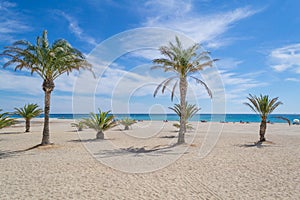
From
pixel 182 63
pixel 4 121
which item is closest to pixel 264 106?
→ pixel 182 63

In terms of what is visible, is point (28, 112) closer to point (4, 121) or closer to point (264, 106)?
point (4, 121)

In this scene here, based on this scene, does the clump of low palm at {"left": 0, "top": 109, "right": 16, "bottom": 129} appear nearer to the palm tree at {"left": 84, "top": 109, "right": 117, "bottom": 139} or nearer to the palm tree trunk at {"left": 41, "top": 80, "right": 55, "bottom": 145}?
the palm tree trunk at {"left": 41, "top": 80, "right": 55, "bottom": 145}

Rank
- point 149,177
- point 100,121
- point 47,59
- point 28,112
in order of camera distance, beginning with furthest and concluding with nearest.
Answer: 1. point 28,112
2. point 100,121
3. point 47,59
4. point 149,177

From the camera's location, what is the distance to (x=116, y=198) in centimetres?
489

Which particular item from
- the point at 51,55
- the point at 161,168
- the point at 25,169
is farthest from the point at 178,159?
the point at 51,55

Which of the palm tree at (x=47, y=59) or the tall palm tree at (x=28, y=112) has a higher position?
the palm tree at (x=47, y=59)

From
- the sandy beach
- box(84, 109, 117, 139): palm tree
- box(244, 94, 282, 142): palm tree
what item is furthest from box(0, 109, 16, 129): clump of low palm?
box(244, 94, 282, 142): palm tree

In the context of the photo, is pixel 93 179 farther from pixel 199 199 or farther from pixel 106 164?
pixel 199 199

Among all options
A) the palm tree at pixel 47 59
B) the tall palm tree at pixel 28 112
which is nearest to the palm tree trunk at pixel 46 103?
the palm tree at pixel 47 59

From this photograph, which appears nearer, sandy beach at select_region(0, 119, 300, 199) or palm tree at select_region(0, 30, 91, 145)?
→ sandy beach at select_region(0, 119, 300, 199)

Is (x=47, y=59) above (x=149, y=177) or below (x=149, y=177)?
above

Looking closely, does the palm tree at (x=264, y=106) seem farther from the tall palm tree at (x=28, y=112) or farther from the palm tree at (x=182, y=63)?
the tall palm tree at (x=28, y=112)

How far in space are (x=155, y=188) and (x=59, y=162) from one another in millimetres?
4561

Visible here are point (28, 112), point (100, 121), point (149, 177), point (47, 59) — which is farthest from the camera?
point (28, 112)
